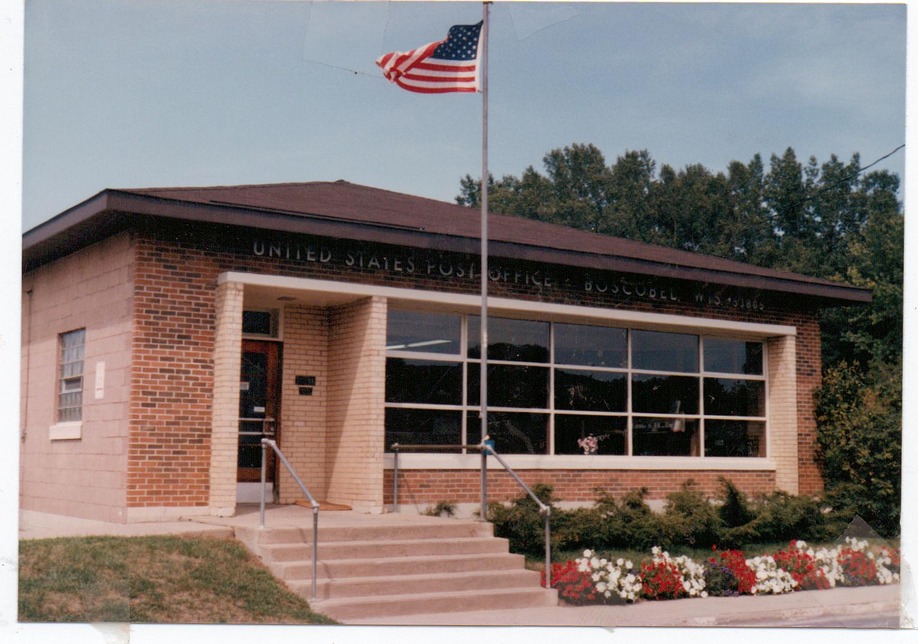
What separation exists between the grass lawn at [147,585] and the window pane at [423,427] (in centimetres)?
404

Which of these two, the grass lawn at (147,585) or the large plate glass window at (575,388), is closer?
the grass lawn at (147,585)

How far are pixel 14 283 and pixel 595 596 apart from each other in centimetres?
666

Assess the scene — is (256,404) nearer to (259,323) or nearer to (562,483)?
(259,323)

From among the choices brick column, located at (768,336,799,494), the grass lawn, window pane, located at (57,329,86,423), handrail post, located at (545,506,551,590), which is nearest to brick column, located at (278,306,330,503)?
window pane, located at (57,329,86,423)

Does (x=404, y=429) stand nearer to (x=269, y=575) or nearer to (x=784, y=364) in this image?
(x=269, y=575)

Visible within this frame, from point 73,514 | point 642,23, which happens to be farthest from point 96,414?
point 642,23

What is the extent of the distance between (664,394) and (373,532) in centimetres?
700

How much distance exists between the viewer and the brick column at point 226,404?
12719mm

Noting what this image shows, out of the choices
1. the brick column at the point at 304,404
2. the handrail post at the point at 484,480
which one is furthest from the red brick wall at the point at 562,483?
the brick column at the point at 304,404

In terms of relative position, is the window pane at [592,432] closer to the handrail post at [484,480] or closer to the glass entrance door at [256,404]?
the handrail post at [484,480]

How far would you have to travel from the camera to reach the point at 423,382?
14859 mm

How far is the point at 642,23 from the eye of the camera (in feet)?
94.3

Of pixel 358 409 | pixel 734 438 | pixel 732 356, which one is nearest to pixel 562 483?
pixel 358 409

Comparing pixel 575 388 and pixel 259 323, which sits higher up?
pixel 259 323
